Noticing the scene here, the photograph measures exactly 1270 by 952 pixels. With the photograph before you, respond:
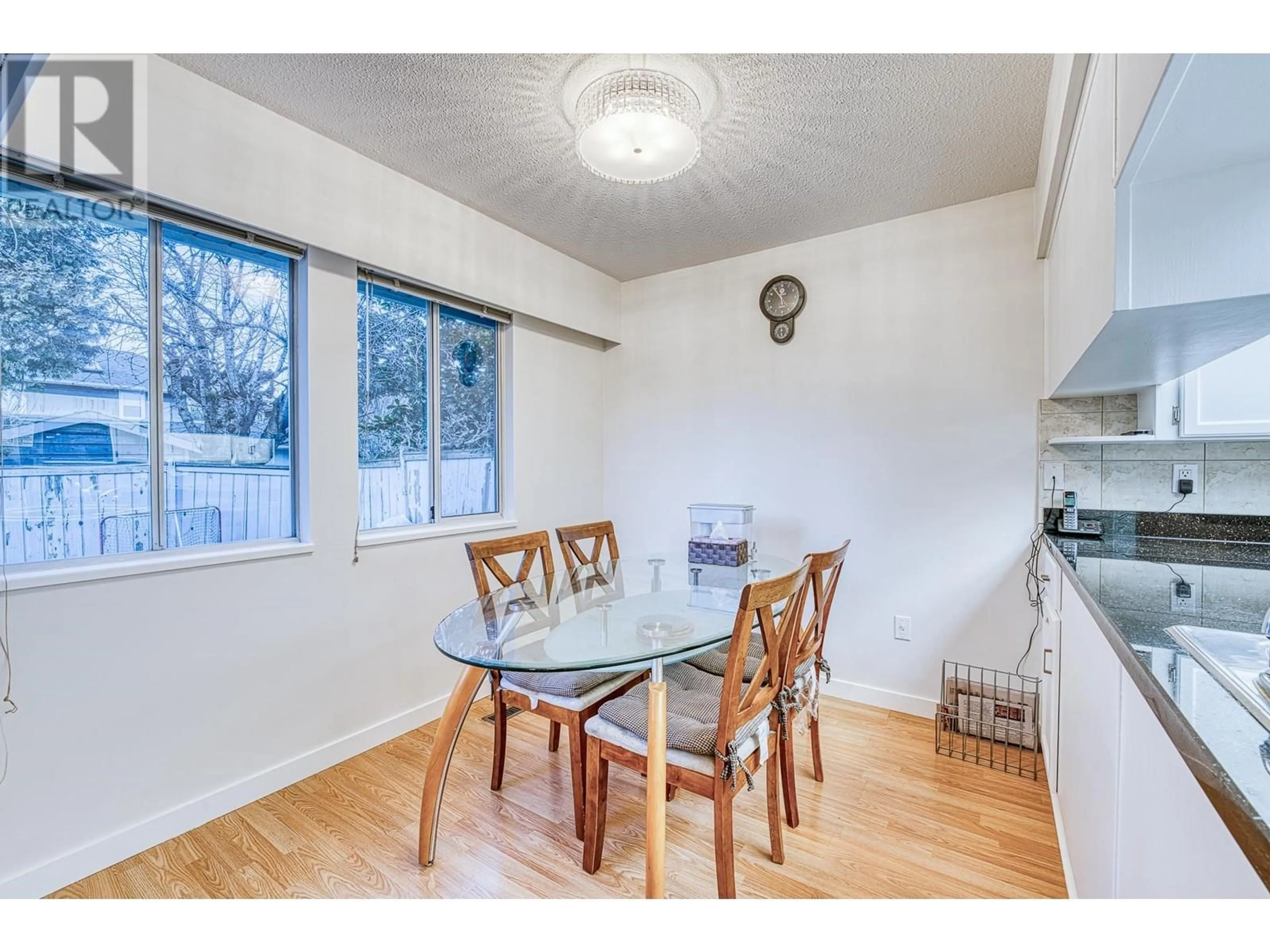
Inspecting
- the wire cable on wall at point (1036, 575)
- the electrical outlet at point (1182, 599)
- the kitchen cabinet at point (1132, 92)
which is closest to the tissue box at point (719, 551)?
the wire cable on wall at point (1036, 575)

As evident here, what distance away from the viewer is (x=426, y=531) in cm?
263

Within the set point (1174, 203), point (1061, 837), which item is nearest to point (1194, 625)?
point (1174, 203)

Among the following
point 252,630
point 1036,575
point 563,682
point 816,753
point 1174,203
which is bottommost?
point 816,753

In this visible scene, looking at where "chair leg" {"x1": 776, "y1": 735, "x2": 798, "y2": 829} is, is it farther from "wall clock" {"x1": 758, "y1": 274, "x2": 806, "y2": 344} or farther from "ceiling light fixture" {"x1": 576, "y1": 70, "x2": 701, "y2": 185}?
"wall clock" {"x1": 758, "y1": 274, "x2": 806, "y2": 344}

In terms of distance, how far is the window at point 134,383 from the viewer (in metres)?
1.58

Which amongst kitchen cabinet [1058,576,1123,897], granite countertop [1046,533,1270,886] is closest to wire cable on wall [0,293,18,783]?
granite countertop [1046,533,1270,886]

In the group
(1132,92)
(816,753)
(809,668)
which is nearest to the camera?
(1132,92)

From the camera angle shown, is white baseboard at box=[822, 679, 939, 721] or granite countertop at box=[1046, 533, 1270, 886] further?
white baseboard at box=[822, 679, 939, 721]

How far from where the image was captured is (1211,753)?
600 mm

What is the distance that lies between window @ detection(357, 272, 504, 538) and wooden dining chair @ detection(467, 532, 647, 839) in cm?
68

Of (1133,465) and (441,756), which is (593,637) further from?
(1133,465)

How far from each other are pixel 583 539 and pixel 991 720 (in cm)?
204

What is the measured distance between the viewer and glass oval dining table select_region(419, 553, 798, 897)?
1.41m

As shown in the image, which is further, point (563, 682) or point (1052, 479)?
point (1052, 479)
